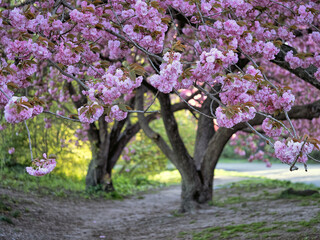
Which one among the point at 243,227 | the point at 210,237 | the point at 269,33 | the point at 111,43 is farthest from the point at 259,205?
the point at 111,43

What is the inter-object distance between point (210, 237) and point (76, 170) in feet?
23.8

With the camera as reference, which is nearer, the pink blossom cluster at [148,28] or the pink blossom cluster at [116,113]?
the pink blossom cluster at [116,113]

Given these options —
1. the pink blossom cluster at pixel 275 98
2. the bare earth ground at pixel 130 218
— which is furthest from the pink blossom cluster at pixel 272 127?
the bare earth ground at pixel 130 218

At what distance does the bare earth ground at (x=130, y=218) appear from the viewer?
4980 mm

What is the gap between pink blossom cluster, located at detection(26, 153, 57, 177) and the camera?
2725 millimetres

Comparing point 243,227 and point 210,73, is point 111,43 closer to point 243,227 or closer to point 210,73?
point 210,73

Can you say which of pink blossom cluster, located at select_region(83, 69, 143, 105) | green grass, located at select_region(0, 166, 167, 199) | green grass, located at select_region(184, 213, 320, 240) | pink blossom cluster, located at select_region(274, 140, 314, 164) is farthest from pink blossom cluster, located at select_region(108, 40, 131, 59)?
green grass, located at select_region(0, 166, 167, 199)

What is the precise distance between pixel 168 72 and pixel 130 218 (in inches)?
193

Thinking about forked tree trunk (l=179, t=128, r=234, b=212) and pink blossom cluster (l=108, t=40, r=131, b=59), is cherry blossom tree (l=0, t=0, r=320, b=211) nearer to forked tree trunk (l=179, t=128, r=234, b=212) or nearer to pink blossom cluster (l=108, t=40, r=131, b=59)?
pink blossom cluster (l=108, t=40, r=131, b=59)

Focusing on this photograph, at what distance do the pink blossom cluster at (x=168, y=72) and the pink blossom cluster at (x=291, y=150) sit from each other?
836 millimetres

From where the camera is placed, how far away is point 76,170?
1118 cm

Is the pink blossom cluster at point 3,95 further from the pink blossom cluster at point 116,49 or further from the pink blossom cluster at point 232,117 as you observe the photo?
the pink blossom cluster at point 232,117

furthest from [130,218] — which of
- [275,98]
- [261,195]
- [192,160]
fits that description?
[275,98]

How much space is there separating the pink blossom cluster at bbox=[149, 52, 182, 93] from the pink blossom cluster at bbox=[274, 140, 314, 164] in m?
0.84
